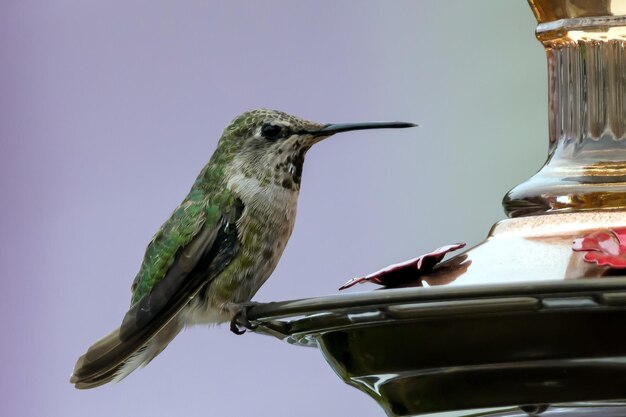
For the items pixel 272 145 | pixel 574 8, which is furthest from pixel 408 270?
pixel 272 145

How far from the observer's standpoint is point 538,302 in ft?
6.83

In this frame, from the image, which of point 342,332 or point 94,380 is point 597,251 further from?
point 94,380

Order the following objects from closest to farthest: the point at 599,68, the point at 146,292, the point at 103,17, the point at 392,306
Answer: the point at 392,306 → the point at 599,68 → the point at 146,292 → the point at 103,17

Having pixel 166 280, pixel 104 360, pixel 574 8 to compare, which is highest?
pixel 574 8

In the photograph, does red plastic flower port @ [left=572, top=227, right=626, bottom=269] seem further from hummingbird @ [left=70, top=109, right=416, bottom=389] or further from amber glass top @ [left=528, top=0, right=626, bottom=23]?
hummingbird @ [left=70, top=109, right=416, bottom=389]

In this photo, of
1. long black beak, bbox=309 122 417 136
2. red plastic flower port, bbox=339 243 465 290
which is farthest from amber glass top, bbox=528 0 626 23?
long black beak, bbox=309 122 417 136

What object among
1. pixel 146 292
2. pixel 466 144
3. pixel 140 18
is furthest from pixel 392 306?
pixel 140 18

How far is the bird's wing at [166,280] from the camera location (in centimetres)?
362

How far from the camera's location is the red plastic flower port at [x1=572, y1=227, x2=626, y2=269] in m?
2.15

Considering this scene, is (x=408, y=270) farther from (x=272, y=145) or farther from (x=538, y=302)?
(x=272, y=145)

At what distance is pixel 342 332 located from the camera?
247cm

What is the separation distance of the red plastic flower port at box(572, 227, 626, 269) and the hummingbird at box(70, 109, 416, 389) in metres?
1.61

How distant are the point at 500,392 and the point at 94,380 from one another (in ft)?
5.23

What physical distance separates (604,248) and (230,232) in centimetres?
204
